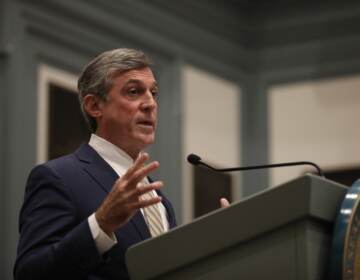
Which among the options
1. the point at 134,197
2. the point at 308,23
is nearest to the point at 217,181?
the point at 308,23

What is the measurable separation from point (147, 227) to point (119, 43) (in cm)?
354

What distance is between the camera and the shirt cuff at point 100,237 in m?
2.45

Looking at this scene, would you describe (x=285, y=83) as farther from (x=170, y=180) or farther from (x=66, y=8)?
(x=66, y=8)

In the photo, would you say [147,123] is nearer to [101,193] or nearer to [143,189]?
[101,193]

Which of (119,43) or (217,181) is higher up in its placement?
(119,43)

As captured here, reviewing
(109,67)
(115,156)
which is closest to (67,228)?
(115,156)

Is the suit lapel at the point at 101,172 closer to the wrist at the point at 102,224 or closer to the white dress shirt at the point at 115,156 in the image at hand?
the white dress shirt at the point at 115,156

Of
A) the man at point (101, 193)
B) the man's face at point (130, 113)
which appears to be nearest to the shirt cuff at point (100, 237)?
the man at point (101, 193)

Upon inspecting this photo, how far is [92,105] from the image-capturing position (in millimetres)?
3137

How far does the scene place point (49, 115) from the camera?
5566mm

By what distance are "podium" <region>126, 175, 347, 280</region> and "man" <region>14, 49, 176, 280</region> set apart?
0.43 ft

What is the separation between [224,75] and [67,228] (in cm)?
463

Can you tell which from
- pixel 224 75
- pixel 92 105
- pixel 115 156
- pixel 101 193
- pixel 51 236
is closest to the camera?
pixel 51 236

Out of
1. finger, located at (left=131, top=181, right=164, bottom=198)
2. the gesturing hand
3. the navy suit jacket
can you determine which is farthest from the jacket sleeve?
finger, located at (left=131, top=181, right=164, bottom=198)
